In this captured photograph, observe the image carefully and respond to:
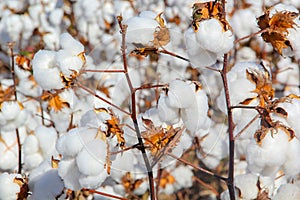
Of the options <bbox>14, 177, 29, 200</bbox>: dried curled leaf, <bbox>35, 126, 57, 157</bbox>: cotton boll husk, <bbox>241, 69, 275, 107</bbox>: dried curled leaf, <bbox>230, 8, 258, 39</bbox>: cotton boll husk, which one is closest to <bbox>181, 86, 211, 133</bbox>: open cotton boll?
<bbox>241, 69, 275, 107</bbox>: dried curled leaf

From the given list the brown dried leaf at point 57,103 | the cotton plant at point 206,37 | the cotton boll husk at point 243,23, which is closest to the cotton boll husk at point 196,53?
the cotton plant at point 206,37

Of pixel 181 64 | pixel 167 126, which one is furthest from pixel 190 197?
pixel 167 126

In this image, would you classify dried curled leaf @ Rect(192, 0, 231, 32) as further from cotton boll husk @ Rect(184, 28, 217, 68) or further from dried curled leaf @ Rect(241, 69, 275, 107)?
Result: dried curled leaf @ Rect(241, 69, 275, 107)

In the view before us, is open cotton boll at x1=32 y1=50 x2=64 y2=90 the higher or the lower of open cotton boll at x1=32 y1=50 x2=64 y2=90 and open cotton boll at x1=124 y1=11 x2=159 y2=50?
the lower

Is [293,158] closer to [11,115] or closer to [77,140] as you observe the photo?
[77,140]

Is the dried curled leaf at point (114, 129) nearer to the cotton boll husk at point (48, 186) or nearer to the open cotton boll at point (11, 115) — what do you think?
the cotton boll husk at point (48, 186)

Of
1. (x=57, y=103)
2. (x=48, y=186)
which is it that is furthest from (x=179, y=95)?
(x=57, y=103)
